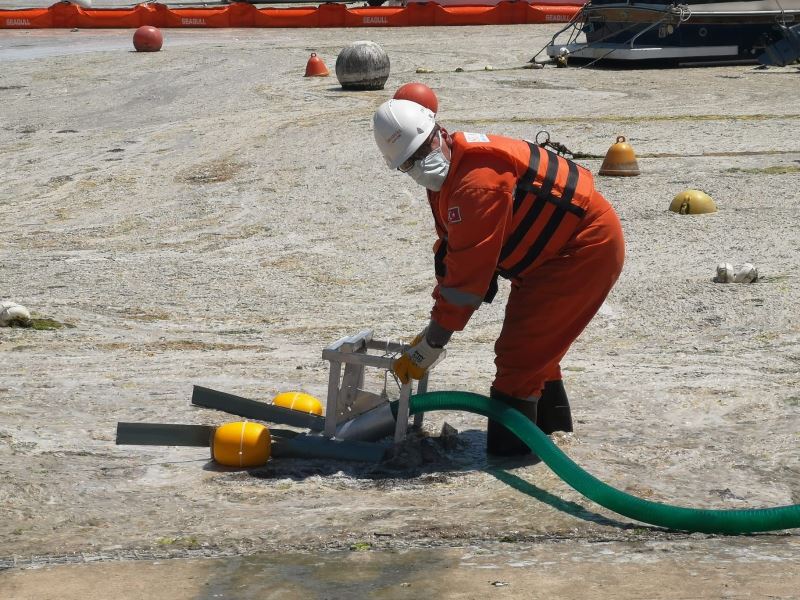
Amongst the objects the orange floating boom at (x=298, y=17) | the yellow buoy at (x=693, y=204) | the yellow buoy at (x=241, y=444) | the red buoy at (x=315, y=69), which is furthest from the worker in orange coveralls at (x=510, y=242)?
the orange floating boom at (x=298, y=17)

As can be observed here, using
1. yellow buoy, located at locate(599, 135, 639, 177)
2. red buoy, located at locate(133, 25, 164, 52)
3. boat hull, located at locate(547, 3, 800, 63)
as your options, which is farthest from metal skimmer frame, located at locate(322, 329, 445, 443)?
red buoy, located at locate(133, 25, 164, 52)

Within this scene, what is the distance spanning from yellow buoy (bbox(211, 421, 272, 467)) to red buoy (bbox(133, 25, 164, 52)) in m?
21.4

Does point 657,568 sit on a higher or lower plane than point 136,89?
lower

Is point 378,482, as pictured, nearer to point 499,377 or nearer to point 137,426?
point 499,377

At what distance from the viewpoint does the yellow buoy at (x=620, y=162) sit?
13.2 meters

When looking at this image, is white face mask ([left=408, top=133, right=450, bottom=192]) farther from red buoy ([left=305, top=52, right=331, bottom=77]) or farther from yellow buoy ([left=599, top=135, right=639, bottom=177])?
red buoy ([left=305, top=52, right=331, bottom=77])

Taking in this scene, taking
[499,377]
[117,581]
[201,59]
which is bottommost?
[117,581]

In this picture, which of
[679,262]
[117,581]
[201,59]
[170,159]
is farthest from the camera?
[201,59]

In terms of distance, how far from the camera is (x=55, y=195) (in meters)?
13.7

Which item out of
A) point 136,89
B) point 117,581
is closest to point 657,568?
point 117,581

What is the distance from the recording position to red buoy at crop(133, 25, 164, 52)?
84.1 ft

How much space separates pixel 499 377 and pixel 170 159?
10321 mm

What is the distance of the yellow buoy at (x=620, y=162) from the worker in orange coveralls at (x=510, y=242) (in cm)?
782

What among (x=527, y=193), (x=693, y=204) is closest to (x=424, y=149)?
(x=527, y=193)
